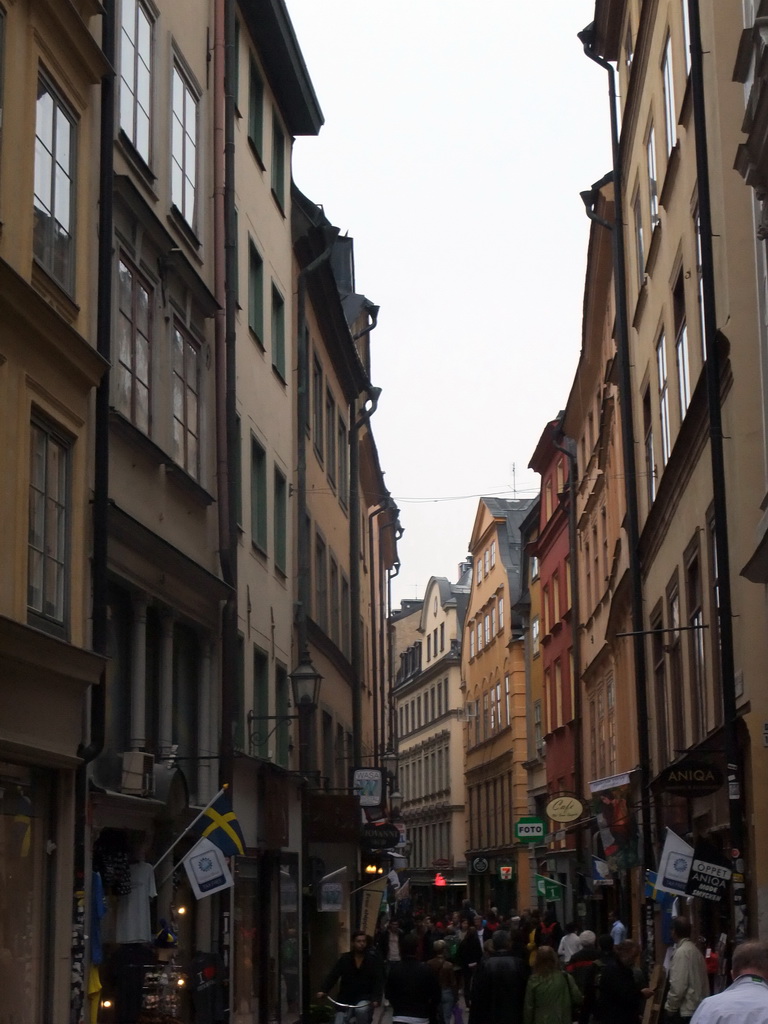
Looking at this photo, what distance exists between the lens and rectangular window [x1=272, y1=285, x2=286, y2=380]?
87.4 ft

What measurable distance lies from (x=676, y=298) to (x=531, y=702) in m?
35.7

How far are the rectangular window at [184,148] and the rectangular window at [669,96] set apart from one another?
6.46 metres

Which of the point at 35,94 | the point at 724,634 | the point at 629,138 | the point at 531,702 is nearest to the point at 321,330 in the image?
the point at 629,138

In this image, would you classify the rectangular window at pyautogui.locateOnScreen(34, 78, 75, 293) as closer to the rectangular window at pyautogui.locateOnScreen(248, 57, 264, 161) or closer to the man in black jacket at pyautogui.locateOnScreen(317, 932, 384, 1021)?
the man in black jacket at pyautogui.locateOnScreen(317, 932, 384, 1021)

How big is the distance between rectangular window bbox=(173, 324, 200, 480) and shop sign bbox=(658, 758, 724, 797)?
21.3 ft

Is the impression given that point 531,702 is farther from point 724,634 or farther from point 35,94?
point 35,94

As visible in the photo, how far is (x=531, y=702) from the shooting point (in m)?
57.0

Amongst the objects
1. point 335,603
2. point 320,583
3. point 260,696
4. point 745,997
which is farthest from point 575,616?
point 745,997

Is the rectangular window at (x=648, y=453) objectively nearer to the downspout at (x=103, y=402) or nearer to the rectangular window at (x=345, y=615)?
the rectangular window at (x=345, y=615)

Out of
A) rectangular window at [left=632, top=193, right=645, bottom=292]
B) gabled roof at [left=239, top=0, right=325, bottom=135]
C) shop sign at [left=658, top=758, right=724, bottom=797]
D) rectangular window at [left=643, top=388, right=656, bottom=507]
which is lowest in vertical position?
shop sign at [left=658, top=758, right=724, bottom=797]

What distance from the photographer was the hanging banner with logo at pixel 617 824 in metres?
26.5

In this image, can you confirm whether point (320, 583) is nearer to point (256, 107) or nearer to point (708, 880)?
point (256, 107)

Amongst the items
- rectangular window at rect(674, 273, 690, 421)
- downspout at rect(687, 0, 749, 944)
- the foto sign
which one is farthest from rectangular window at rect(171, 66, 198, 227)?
the foto sign

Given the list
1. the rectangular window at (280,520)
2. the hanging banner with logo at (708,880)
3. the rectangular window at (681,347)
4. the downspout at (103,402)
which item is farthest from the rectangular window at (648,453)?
the downspout at (103,402)
